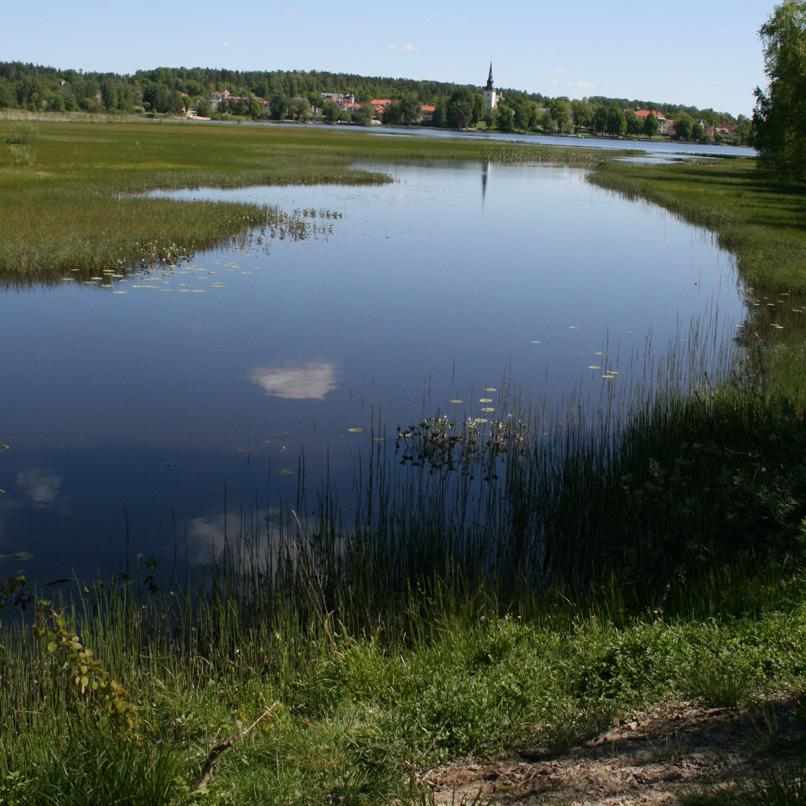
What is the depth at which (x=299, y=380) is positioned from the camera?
13930 mm

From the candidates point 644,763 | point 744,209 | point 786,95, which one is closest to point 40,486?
point 644,763

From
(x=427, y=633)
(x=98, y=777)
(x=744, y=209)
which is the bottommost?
(x=427, y=633)

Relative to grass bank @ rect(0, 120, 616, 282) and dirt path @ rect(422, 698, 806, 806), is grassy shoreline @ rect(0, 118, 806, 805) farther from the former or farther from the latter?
grass bank @ rect(0, 120, 616, 282)

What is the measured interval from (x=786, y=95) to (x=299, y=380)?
43935 millimetres

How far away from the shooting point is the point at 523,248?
2830 cm

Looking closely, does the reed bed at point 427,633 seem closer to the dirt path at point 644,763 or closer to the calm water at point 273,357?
the dirt path at point 644,763

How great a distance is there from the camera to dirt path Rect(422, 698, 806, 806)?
4125 mm

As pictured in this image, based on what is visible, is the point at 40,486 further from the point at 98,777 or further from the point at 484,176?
the point at 484,176

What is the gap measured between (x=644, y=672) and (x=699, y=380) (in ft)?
27.2

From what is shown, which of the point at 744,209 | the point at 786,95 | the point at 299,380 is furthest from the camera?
the point at 786,95

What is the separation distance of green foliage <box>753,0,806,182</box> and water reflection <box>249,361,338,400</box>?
3628 centimetres

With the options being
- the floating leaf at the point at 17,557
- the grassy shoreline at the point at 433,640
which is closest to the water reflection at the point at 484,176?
the grassy shoreline at the point at 433,640

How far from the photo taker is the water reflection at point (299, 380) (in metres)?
13.2

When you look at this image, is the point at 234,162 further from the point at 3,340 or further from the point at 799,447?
the point at 799,447
